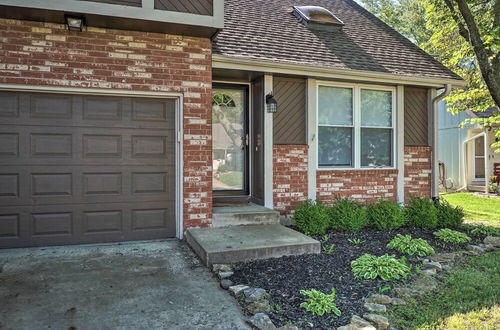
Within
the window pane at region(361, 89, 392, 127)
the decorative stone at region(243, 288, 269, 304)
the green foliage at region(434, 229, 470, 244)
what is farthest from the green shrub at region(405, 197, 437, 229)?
the decorative stone at region(243, 288, 269, 304)

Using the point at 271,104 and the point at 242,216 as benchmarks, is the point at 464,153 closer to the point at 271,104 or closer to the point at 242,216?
the point at 271,104

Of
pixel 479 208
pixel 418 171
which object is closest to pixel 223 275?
pixel 418 171

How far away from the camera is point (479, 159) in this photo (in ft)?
48.1

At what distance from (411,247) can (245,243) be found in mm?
2294

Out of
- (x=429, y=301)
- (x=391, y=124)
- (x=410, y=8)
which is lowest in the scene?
(x=429, y=301)

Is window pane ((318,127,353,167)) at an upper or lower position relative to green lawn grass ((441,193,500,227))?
upper

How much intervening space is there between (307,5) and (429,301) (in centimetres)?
733

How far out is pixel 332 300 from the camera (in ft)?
10.9

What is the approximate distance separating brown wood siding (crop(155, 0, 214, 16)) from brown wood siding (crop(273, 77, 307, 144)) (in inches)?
75.0

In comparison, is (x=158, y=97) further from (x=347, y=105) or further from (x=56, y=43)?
(x=347, y=105)

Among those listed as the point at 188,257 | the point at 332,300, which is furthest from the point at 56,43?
the point at 332,300

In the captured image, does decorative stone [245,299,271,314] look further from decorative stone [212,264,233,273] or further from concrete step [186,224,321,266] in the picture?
concrete step [186,224,321,266]

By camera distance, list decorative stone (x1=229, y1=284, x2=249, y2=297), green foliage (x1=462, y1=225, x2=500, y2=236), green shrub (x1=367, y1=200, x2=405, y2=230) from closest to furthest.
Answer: decorative stone (x1=229, y1=284, x2=249, y2=297)
green foliage (x1=462, y1=225, x2=500, y2=236)
green shrub (x1=367, y1=200, x2=405, y2=230)

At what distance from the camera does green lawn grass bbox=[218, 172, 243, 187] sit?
6.75 m
